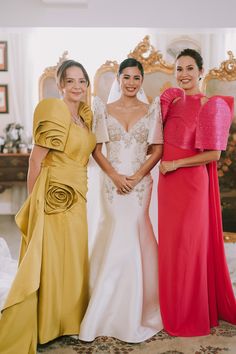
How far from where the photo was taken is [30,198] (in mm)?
2494

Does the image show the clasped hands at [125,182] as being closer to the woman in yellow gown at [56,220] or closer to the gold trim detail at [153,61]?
the woman in yellow gown at [56,220]

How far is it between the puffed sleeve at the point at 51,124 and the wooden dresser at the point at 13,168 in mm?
3697

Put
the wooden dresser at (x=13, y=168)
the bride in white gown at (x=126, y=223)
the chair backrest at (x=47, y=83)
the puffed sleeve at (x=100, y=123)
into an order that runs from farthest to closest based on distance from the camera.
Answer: the wooden dresser at (x=13, y=168) → the chair backrest at (x=47, y=83) → the puffed sleeve at (x=100, y=123) → the bride in white gown at (x=126, y=223)

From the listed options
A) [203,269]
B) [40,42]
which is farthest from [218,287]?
[40,42]

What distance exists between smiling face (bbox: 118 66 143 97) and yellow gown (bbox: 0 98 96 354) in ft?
1.27

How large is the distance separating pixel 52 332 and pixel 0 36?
5401 mm

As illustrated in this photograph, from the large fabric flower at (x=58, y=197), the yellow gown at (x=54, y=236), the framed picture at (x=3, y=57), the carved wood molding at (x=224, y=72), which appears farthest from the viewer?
the framed picture at (x=3, y=57)

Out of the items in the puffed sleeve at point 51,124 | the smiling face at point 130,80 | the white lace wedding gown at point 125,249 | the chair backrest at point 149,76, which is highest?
the chair backrest at point 149,76

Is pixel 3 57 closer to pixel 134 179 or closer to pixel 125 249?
pixel 134 179

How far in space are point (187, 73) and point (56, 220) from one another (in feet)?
4.14

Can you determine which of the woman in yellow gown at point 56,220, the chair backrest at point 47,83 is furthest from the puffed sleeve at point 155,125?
the chair backrest at point 47,83

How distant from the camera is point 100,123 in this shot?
272 centimetres

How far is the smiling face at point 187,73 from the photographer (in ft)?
8.73

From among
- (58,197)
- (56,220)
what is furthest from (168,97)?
(56,220)
